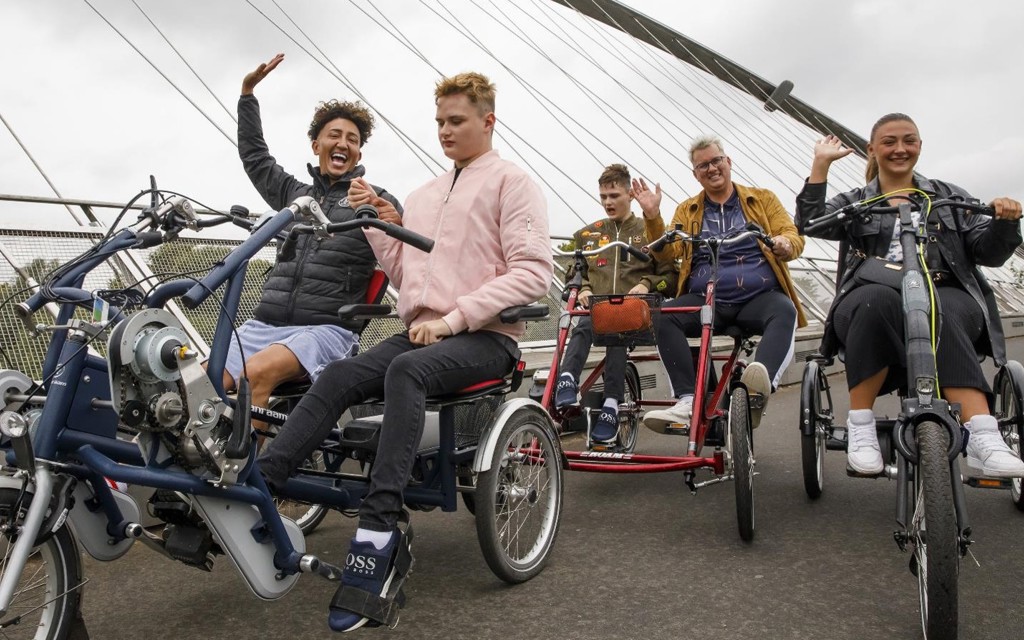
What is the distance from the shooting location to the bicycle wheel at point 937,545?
6.19ft

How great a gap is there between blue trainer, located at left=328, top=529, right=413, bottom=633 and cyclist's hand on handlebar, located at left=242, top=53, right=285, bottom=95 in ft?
7.04

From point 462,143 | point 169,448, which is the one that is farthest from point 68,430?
point 462,143

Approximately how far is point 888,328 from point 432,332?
149cm

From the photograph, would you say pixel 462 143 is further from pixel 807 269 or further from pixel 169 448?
pixel 807 269

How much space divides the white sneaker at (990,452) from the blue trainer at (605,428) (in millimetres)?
1481

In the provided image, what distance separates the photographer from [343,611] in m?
1.97

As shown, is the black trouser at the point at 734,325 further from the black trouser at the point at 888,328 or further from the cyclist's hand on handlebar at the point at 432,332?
the cyclist's hand on handlebar at the point at 432,332

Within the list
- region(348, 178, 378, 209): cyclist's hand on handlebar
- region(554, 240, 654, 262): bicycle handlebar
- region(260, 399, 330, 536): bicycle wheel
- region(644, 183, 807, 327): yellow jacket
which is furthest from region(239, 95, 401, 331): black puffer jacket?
region(644, 183, 807, 327): yellow jacket

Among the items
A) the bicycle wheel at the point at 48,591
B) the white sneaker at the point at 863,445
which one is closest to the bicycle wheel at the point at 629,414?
the white sneaker at the point at 863,445

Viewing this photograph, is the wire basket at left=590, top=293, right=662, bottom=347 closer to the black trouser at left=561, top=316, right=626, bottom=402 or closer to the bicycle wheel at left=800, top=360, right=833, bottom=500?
the black trouser at left=561, top=316, right=626, bottom=402

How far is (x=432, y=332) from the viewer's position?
2414 millimetres

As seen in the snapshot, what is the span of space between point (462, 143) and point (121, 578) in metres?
1.80

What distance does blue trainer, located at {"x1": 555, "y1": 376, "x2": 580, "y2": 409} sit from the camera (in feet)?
11.9

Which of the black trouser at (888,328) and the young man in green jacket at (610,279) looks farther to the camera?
the young man in green jacket at (610,279)
